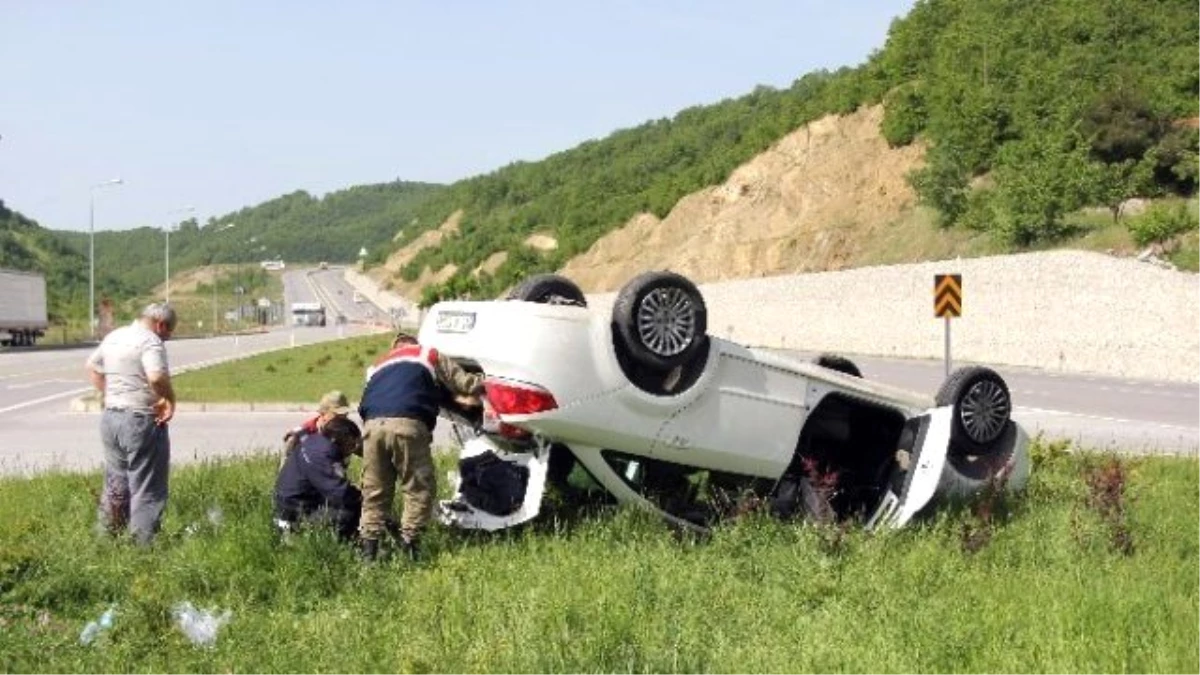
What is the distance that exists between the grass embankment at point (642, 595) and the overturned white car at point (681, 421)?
30cm

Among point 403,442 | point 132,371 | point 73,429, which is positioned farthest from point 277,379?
point 403,442

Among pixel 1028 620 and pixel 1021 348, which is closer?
pixel 1028 620

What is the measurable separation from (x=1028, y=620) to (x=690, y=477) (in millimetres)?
3073

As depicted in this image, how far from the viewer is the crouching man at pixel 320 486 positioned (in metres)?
7.45

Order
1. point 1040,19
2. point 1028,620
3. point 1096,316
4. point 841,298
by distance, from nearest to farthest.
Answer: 1. point 1028,620
2. point 1096,316
3. point 841,298
4. point 1040,19

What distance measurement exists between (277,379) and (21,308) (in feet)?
121

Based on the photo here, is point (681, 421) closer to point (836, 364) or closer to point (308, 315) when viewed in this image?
point (836, 364)

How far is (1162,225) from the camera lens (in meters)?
34.3

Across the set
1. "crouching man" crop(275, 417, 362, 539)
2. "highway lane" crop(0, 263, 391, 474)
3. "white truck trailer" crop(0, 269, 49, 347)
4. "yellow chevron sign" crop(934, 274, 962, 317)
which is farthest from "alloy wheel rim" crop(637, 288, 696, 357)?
"white truck trailer" crop(0, 269, 49, 347)

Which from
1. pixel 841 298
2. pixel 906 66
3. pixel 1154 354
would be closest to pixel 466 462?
pixel 1154 354

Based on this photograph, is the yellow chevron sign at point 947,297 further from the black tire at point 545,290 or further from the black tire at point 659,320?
the black tire at point 659,320

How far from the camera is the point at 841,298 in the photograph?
50406 millimetres

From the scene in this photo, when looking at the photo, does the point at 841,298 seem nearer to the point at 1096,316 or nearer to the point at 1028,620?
the point at 1096,316

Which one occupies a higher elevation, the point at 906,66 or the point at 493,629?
the point at 906,66
